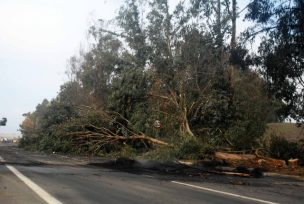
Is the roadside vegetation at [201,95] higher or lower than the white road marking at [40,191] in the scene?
higher

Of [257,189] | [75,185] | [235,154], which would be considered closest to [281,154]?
[235,154]

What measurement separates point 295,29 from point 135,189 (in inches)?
485

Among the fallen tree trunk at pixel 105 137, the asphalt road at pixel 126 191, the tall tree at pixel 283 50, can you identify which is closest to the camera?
the asphalt road at pixel 126 191

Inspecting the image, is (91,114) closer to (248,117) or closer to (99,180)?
(248,117)

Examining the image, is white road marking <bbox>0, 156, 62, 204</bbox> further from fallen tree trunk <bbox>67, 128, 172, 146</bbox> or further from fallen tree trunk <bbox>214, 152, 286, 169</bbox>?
fallen tree trunk <bbox>67, 128, 172, 146</bbox>

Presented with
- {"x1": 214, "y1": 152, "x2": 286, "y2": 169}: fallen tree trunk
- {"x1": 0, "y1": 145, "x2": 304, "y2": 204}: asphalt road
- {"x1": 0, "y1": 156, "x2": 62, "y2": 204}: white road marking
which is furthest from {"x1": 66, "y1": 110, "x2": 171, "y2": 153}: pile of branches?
{"x1": 0, "y1": 156, "x2": 62, "y2": 204}: white road marking

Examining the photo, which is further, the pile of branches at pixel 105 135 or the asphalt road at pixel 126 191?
the pile of branches at pixel 105 135

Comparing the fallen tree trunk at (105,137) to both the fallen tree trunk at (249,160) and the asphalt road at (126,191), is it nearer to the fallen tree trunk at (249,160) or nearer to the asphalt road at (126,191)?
the fallen tree trunk at (249,160)

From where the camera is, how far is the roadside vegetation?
70.2 feet

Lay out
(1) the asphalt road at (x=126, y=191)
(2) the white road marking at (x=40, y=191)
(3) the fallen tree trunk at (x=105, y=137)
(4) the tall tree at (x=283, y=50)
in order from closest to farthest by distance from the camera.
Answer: (2) the white road marking at (x=40, y=191) < (1) the asphalt road at (x=126, y=191) < (4) the tall tree at (x=283, y=50) < (3) the fallen tree trunk at (x=105, y=137)

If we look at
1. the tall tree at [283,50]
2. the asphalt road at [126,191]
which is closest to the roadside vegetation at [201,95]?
the tall tree at [283,50]

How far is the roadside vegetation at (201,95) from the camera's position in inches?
842

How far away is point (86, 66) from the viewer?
184ft

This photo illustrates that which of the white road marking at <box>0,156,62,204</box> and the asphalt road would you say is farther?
the asphalt road
